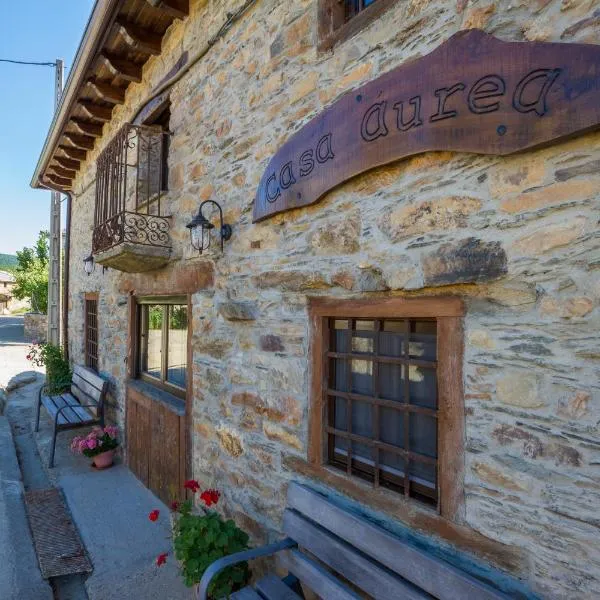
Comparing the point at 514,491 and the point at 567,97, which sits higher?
the point at 567,97

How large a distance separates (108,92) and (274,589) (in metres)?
5.64

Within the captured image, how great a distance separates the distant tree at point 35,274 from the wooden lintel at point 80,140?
15966mm

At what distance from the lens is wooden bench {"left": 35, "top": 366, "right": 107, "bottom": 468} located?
17.7 feet

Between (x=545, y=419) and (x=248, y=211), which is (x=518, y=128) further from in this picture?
(x=248, y=211)

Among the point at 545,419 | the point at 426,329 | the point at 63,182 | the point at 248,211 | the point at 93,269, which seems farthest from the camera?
the point at 63,182

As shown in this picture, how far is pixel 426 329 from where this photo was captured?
2.00m

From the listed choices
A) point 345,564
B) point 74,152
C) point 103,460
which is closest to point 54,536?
point 103,460

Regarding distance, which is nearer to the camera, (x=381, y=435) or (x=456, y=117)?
(x=456, y=117)

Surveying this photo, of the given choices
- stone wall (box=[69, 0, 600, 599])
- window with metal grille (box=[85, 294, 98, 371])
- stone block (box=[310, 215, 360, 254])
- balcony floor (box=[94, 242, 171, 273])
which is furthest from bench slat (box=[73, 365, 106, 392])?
stone block (box=[310, 215, 360, 254])

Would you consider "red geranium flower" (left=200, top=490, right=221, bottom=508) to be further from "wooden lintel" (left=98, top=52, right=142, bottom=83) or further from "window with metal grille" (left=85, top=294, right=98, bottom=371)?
"window with metal grille" (left=85, top=294, right=98, bottom=371)

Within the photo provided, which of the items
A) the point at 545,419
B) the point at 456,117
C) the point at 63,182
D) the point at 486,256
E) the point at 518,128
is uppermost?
the point at 63,182

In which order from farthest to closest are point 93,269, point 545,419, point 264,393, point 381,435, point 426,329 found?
1. point 93,269
2. point 264,393
3. point 381,435
4. point 426,329
5. point 545,419

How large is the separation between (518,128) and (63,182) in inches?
358

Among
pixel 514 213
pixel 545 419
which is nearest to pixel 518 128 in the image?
pixel 514 213
